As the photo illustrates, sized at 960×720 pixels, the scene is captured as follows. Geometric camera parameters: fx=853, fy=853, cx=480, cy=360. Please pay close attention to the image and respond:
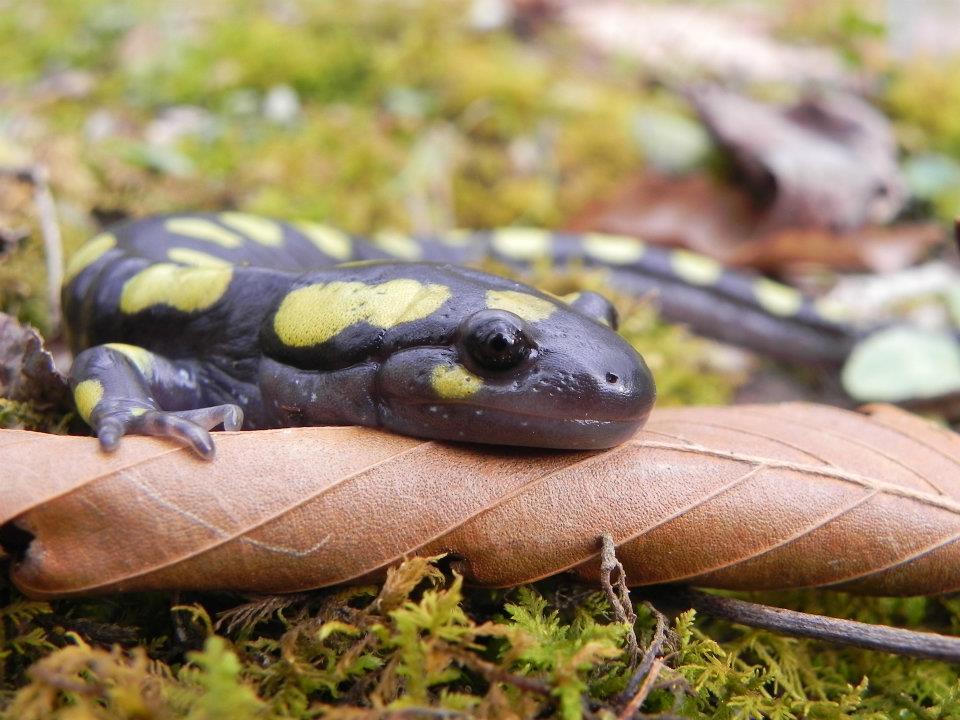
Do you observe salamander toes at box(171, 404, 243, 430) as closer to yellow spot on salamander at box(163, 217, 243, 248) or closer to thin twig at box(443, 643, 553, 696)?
thin twig at box(443, 643, 553, 696)

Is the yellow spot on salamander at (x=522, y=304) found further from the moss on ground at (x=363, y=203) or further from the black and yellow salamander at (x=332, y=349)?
the moss on ground at (x=363, y=203)

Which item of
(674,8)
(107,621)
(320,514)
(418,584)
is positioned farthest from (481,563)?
(674,8)

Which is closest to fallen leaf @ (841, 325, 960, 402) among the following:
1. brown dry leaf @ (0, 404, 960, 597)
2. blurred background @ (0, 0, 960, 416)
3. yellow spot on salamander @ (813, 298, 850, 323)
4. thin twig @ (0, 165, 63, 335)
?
blurred background @ (0, 0, 960, 416)

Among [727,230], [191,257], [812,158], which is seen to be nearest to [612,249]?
[727,230]

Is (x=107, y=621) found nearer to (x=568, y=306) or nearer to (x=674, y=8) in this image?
(x=568, y=306)

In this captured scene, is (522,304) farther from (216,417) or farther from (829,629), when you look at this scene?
(829,629)

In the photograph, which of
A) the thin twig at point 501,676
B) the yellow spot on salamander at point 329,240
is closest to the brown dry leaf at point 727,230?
the yellow spot on salamander at point 329,240
